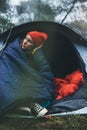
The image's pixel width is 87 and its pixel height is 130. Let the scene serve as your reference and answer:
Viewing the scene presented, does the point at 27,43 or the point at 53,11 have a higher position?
the point at 53,11

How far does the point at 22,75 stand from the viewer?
161 inches

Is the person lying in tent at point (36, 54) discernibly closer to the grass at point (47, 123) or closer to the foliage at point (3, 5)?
the grass at point (47, 123)

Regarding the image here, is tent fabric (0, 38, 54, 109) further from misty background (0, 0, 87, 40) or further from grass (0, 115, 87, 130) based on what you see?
misty background (0, 0, 87, 40)

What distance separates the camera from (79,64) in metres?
4.74

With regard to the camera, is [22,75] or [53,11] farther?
[53,11]

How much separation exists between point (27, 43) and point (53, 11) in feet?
47.4

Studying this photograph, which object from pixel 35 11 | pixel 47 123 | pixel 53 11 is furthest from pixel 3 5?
pixel 47 123

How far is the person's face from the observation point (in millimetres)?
4219

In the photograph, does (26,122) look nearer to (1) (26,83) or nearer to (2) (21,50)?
(1) (26,83)

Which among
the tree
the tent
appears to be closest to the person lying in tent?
the tent

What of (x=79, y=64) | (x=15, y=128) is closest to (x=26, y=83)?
(x=15, y=128)

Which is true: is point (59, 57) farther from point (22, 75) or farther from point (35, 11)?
point (35, 11)

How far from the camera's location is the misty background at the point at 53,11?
16.7 meters

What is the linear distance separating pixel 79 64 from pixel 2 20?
29.4 feet
